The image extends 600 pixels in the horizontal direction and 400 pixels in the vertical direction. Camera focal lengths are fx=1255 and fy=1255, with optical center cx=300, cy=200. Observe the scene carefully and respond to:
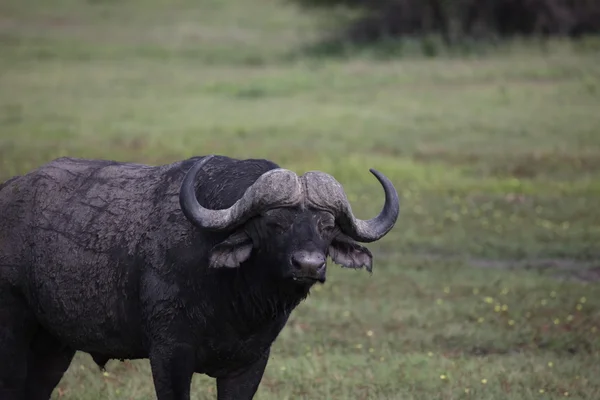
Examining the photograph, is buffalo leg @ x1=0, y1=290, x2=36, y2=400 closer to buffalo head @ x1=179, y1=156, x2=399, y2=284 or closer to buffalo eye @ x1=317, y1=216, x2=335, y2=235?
buffalo head @ x1=179, y1=156, x2=399, y2=284

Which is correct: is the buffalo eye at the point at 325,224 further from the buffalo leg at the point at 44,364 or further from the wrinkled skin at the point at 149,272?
the buffalo leg at the point at 44,364

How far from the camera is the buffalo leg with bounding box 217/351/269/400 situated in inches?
303

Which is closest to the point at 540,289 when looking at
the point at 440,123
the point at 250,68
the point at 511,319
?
the point at 511,319

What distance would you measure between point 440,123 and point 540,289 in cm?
1288

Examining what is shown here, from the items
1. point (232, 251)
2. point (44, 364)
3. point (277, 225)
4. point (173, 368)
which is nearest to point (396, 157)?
point (44, 364)

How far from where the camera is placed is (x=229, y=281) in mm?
7383

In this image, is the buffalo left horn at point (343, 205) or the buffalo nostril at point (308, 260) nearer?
the buffalo nostril at point (308, 260)

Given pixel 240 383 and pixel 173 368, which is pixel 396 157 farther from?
pixel 173 368

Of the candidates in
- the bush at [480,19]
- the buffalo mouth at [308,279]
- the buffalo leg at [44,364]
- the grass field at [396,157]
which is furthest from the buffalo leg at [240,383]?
the bush at [480,19]

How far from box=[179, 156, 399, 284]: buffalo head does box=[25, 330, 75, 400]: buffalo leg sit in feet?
5.97

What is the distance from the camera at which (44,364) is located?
8.42 metres

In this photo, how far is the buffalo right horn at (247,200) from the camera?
272 inches

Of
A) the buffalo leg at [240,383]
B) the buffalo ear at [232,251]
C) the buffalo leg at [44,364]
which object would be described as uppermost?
the buffalo ear at [232,251]

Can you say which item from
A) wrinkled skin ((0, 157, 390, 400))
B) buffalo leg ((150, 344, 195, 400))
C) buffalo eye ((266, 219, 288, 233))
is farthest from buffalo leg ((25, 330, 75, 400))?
buffalo eye ((266, 219, 288, 233))
